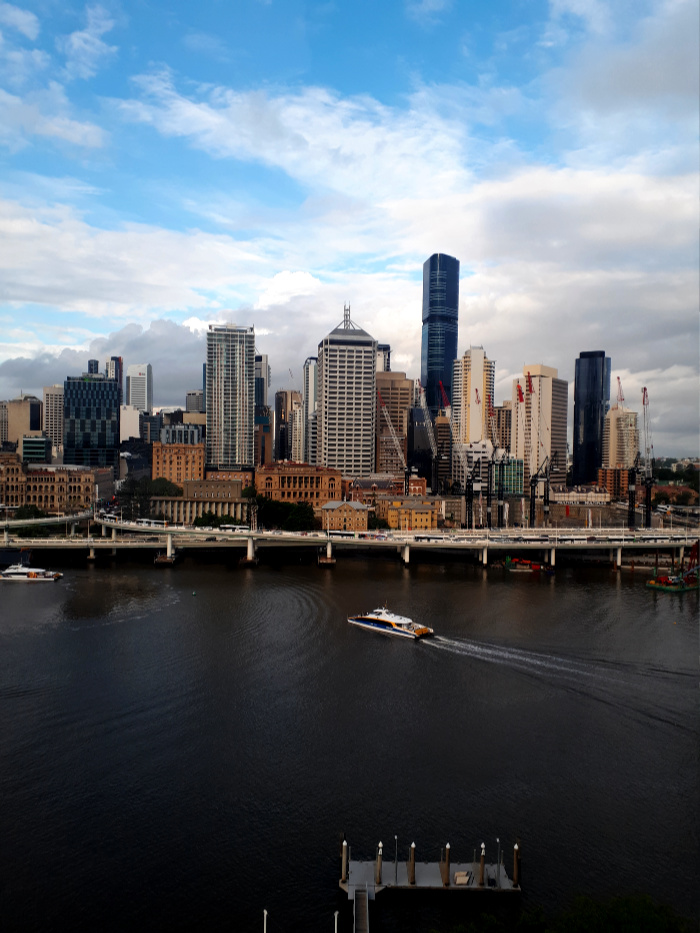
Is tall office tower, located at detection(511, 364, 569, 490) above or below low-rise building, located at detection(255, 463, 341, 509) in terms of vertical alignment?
above

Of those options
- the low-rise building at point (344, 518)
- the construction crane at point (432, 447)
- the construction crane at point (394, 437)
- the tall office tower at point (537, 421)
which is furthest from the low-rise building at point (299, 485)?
the tall office tower at point (537, 421)

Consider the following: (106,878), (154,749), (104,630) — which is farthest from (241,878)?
(104,630)

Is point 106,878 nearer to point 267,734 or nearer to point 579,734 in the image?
point 267,734

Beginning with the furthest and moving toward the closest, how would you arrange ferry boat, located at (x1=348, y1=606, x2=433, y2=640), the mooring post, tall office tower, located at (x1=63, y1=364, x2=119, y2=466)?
tall office tower, located at (x1=63, y1=364, x2=119, y2=466)
ferry boat, located at (x1=348, y1=606, x2=433, y2=640)
the mooring post

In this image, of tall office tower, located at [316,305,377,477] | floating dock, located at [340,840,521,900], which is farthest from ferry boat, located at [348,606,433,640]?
tall office tower, located at [316,305,377,477]

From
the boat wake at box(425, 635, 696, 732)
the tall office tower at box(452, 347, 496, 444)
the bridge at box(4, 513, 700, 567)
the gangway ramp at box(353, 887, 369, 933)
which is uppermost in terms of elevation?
the tall office tower at box(452, 347, 496, 444)

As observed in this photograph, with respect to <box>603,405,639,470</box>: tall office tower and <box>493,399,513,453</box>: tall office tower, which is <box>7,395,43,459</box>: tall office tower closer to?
<box>493,399,513,453</box>: tall office tower

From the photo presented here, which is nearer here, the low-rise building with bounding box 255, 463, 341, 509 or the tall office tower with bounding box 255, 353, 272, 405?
the low-rise building with bounding box 255, 463, 341, 509
